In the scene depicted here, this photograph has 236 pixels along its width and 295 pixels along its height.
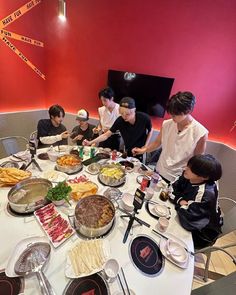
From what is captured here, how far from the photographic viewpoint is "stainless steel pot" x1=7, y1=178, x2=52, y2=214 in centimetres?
107

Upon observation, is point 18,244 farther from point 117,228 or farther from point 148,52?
point 148,52

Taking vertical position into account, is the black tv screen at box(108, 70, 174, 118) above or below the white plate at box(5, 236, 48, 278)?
above

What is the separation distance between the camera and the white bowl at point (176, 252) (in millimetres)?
906

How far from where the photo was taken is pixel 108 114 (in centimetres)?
271

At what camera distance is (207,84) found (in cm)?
256

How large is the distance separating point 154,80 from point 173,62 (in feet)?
1.35

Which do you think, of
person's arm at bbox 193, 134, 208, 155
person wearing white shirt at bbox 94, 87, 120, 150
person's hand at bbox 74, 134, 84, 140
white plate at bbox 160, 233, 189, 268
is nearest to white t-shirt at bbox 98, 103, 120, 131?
person wearing white shirt at bbox 94, 87, 120, 150

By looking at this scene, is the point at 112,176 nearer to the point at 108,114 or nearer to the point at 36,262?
the point at 36,262

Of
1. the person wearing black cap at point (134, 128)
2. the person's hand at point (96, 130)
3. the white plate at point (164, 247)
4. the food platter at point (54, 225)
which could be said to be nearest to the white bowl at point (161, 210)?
the white plate at point (164, 247)

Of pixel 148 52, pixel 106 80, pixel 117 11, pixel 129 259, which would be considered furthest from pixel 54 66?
pixel 129 259

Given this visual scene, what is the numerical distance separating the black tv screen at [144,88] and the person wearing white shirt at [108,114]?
0.50 metres

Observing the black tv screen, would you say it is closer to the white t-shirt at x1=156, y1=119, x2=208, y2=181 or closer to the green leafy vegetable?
the white t-shirt at x1=156, y1=119, x2=208, y2=181

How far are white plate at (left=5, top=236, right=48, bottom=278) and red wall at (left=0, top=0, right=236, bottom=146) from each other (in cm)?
272

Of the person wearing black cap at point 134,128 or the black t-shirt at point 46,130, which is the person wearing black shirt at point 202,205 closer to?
the person wearing black cap at point 134,128
